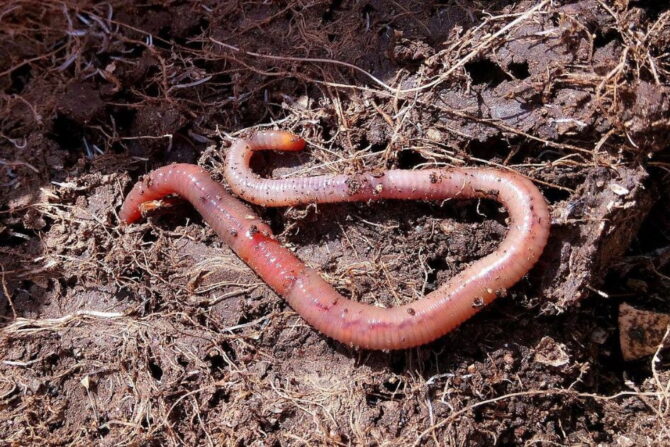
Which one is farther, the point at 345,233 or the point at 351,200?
the point at 345,233

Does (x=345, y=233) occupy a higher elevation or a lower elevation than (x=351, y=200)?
lower

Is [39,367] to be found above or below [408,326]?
below

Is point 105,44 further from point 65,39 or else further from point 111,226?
point 111,226

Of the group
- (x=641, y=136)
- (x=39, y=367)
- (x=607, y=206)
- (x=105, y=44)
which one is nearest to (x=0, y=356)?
(x=39, y=367)

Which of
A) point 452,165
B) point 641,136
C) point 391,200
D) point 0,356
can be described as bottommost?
point 0,356
